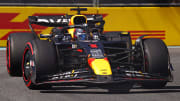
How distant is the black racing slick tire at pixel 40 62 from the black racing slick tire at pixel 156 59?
1.68m

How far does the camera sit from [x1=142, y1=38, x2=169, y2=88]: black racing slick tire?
7887 millimetres

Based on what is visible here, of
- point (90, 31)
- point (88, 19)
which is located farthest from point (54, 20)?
point (90, 31)

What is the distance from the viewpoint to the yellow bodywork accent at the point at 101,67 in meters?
7.20

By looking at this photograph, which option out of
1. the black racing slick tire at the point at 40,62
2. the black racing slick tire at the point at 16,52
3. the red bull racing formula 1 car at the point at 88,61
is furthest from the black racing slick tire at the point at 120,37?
the black racing slick tire at the point at 40,62

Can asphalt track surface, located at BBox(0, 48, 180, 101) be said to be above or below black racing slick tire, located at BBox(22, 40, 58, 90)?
below

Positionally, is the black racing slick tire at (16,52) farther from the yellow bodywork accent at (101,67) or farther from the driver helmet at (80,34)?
the yellow bodywork accent at (101,67)

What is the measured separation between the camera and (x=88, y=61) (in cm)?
764

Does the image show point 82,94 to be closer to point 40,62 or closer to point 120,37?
point 40,62

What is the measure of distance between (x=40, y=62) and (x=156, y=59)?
2.08 metres

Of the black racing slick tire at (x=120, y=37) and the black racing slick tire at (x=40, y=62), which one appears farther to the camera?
the black racing slick tire at (x=120, y=37)

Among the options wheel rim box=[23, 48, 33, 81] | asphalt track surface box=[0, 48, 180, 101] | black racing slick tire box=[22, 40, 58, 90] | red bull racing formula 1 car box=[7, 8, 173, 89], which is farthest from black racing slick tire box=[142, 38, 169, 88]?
wheel rim box=[23, 48, 33, 81]

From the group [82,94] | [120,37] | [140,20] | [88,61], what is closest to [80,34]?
[120,37]

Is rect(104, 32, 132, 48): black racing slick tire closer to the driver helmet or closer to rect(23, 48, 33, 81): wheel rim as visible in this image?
the driver helmet

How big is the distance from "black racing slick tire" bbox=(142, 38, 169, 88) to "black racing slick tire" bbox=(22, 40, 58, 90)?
1683mm
